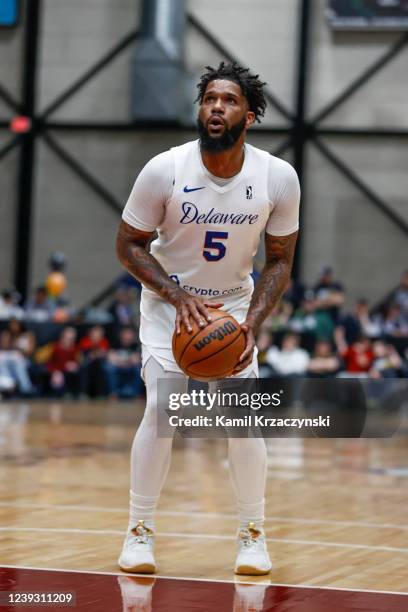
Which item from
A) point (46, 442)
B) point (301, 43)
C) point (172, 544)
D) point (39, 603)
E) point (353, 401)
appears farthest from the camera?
point (301, 43)

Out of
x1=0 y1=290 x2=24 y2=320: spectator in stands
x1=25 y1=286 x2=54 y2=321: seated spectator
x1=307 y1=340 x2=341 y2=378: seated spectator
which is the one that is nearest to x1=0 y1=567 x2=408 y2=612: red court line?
x1=307 y1=340 x2=341 y2=378: seated spectator

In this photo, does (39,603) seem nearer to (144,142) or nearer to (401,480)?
(401,480)

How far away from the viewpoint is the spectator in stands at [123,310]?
19312mm

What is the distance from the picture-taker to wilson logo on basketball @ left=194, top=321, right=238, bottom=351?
4855mm

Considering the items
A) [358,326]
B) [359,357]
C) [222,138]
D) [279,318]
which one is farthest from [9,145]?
[222,138]

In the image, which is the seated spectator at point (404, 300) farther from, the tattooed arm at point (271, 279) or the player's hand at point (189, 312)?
the player's hand at point (189, 312)

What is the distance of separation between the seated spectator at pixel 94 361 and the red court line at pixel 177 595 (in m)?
13.7

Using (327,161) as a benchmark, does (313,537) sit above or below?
below

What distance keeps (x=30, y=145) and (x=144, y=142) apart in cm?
230

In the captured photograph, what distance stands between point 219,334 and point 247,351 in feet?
0.58

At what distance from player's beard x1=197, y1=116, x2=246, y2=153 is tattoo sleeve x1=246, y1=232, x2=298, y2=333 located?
1.72 ft

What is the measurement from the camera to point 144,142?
23000 millimetres

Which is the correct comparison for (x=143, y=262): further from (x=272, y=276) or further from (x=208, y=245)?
(x=272, y=276)

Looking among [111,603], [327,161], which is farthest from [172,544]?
[327,161]
